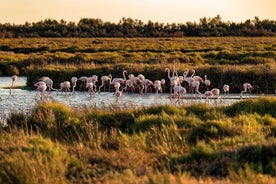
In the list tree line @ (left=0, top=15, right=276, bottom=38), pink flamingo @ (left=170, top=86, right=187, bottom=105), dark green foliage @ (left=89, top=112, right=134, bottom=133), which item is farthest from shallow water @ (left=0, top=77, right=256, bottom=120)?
tree line @ (left=0, top=15, right=276, bottom=38)

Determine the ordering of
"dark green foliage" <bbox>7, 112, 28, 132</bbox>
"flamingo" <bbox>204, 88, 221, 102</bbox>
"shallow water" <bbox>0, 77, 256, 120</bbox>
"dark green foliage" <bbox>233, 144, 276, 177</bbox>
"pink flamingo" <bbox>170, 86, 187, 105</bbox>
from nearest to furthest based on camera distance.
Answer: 1. "dark green foliage" <bbox>233, 144, 276, 177</bbox>
2. "dark green foliage" <bbox>7, 112, 28, 132</bbox>
3. "pink flamingo" <bbox>170, 86, 187, 105</bbox>
4. "flamingo" <bbox>204, 88, 221, 102</bbox>
5. "shallow water" <bbox>0, 77, 256, 120</bbox>

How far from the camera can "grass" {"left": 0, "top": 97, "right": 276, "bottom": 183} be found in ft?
31.8

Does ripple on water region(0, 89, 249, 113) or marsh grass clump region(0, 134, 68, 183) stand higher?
marsh grass clump region(0, 134, 68, 183)

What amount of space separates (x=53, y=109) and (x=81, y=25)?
96048 millimetres

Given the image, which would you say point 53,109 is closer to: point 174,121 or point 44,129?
point 44,129

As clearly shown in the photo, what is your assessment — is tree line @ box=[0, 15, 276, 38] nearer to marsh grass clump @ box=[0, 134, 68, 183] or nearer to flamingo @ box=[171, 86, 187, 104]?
flamingo @ box=[171, 86, 187, 104]

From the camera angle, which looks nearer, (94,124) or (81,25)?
(94,124)

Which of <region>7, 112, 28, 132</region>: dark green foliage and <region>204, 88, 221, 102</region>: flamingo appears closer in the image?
<region>7, 112, 28, 132</region>: dark green foliage

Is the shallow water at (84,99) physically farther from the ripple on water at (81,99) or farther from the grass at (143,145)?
the grass at (143,145)

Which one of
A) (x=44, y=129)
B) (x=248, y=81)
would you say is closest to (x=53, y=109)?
(x=44, y=129)

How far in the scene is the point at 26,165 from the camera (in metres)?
9.78

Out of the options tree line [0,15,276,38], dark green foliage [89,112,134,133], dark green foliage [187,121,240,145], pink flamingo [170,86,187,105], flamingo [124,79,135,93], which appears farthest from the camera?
tree line [0,15,276,38]

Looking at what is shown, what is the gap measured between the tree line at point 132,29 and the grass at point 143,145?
275 feet

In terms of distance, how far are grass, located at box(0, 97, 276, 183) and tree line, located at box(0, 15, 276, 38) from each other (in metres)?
83.9
